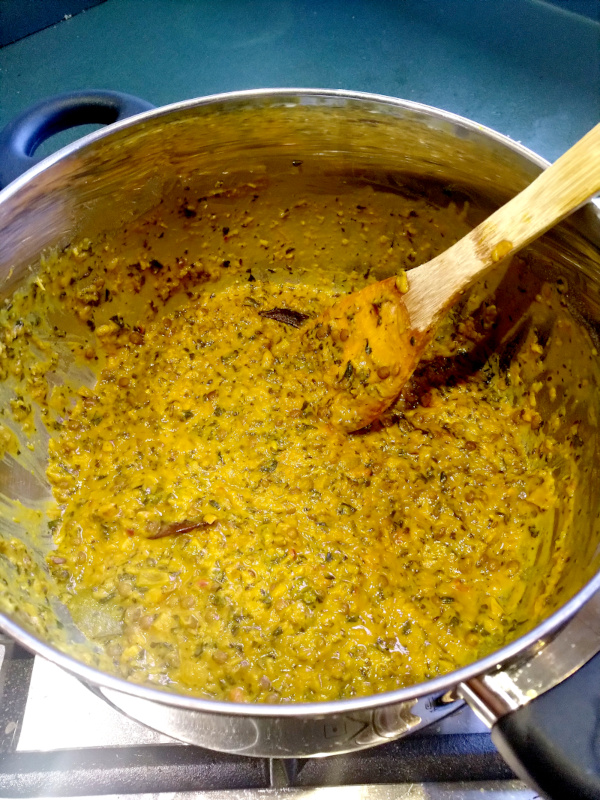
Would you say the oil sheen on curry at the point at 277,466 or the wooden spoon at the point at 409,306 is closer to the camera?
the wooden spoon at the point at 409,306

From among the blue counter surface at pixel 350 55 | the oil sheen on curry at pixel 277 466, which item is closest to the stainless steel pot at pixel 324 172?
the oil sheen on curry at pixel 277 466

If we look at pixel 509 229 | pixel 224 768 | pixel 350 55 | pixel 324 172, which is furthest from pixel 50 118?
pixel 350 55

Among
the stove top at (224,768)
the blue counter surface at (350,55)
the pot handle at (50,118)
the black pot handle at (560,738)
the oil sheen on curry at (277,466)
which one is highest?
the blue counter surface at (350,55)

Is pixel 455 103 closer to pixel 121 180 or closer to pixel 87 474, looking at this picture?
pixel 121 180

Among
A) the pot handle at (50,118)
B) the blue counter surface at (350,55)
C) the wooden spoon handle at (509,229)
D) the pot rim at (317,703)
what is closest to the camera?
the pot rim at (317,703)

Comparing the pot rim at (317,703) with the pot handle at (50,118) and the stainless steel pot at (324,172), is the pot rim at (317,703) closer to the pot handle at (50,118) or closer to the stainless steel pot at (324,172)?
the stainless steel pot at (324,172)

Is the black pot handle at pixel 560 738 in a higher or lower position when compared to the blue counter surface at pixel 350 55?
lower

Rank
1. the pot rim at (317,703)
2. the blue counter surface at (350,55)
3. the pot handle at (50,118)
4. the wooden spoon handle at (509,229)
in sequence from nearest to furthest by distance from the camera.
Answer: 1. the pot rim at (317,703)
2. the wooden spoon handle at (509,229)
3. the pot handle at (50,118)
4. the blue counter surface at (350,55)

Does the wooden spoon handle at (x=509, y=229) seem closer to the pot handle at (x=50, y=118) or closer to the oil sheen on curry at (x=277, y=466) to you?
the oil sheen on curry at (x=277, y=466)

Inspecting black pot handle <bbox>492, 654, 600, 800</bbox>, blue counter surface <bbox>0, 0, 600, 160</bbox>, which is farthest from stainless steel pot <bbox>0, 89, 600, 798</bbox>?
blue counter surface <bbox>0, 0, 600, 160</bbox>
